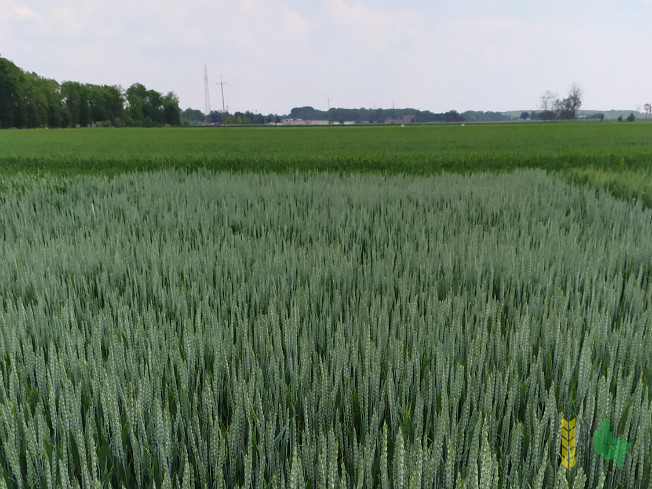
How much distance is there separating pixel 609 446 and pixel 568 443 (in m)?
0.08

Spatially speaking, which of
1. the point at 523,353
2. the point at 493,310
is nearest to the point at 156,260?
the point at 493,310

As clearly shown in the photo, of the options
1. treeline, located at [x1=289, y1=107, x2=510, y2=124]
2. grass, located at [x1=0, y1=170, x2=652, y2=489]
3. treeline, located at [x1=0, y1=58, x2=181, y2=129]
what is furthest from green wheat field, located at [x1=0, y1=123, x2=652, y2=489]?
treeline, located at [x1=289, y1=107, x2=510, y2=124]

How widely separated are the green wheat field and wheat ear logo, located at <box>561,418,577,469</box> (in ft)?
0.06

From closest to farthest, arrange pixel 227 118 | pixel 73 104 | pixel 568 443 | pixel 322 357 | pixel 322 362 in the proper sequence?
pixel 568 443 → pixel 322 362 → pixel 322 357 → pixel 73 104 → pixel 227 118

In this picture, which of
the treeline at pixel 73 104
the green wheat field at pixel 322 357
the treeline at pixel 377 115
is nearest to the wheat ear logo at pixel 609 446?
the green wheat field at pixel 322 357

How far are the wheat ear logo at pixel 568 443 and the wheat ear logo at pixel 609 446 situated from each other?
4 centimetres

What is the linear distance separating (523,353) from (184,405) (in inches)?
35.6

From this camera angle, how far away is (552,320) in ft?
4.96

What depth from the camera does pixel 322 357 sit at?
4.60 feet

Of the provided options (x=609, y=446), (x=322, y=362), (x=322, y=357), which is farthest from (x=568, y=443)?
(x=322, y=357)

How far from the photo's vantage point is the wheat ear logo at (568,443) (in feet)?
2.85

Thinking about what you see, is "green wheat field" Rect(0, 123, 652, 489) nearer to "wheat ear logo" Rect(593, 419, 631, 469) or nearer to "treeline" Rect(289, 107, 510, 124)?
"wheat ear logo" Rect(593, 419, 631, 469)

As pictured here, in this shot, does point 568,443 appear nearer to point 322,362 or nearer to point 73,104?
point 322,362

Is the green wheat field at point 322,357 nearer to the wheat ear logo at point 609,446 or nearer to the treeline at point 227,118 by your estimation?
the wheat ear logo at point 609,446
